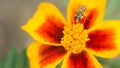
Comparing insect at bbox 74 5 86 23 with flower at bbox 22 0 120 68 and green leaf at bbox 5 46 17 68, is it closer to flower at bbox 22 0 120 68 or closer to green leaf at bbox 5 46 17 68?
flower at bbox 22 0 120 68

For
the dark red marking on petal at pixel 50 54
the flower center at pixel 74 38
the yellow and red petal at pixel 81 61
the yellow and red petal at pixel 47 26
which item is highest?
the yellow and red petal at pixel 47 26

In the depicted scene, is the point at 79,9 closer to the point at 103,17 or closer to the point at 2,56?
the point at 103,17

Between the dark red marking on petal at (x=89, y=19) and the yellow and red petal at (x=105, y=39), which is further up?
the dark red marking on petal at (x=89, y=19)

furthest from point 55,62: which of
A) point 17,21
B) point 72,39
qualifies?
point 17,21

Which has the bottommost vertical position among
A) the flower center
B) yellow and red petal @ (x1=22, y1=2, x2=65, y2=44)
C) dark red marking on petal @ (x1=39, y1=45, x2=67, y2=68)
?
dark red marking on petal @ (x1=39, y1=45, x2=67, y2=68)

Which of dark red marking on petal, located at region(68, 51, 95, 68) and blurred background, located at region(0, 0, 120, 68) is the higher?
blurred background, located at region(0, 0, 120, 68)

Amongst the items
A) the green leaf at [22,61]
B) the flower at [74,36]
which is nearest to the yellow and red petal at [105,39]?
the flower at [74,36]

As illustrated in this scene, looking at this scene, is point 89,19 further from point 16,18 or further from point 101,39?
point 16,18

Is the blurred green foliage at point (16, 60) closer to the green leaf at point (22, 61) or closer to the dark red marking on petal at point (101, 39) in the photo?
the green leaf at point (22, 61)

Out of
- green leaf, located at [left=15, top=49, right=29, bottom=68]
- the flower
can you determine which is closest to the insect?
the flower
